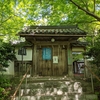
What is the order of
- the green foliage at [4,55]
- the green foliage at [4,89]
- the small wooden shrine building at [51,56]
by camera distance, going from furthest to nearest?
1. the small wooden shrine building at [51,56]
2. the green foliage at [4,55]
3. the green foliage at [4,89]

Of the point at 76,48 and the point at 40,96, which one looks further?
the point at 76,48

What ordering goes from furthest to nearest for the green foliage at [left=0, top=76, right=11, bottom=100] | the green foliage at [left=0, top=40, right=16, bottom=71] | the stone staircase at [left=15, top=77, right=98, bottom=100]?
the green foliage at [left=0, top=40, right=16, bottom=71] < the green foliage at [left=0, top=76, right=11, bottom=100] < the stone staircase at [left=15, top=77, right=98, bottom=100]

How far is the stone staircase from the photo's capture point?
620cm

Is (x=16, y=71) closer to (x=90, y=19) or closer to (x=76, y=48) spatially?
(x=76, y=48)

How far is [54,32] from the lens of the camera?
8.60 meters

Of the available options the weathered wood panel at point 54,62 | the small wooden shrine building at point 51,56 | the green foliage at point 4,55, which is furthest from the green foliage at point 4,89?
the weathered wood panel at point 54,62

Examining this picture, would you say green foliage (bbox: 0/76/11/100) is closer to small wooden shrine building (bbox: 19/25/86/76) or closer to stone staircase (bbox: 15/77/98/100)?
stone staircase (bbox: 15/77/98/100)

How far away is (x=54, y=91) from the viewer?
22.7ft

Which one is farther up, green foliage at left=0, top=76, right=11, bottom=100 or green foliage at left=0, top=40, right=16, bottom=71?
green foliage at left=0, top=40, right=16, bottom=71

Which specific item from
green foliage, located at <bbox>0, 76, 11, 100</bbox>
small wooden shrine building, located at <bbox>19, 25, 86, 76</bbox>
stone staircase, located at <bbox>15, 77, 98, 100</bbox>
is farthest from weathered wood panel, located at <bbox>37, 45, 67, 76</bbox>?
green foliage, located at <bbox>0, 76, 11, 100</bbox>

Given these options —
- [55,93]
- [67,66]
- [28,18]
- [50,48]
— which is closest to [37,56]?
[50,48]

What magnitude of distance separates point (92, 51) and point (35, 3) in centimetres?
679

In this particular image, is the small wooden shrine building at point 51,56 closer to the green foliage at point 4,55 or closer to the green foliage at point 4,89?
the green foliage at point 4,55

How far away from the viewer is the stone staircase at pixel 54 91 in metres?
6.20
